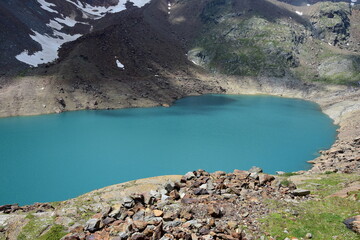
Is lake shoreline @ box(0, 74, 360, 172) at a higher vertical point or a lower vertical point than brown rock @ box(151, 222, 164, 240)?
lower

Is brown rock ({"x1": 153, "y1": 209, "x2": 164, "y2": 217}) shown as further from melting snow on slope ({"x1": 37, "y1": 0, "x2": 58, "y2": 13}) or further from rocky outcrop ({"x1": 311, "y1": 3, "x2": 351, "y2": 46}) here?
rocky outcrop ({"x1": 311, "y1": 3, "x2": 351, "y2": 46})

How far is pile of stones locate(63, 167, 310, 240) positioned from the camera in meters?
12.8

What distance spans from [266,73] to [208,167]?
11213 centimetres

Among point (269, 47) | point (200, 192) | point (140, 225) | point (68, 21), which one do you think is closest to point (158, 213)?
point (140, 225)

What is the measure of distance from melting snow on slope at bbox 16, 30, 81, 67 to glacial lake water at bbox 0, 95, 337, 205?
121 feet

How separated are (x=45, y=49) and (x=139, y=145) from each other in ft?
281

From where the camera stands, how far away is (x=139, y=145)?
189 ft

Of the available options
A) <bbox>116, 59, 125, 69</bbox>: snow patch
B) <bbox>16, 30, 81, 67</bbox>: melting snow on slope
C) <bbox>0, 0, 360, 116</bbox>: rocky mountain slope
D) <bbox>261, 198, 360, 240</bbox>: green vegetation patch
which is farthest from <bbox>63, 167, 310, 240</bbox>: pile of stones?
<bbox>116, 59, 125, 69</bbox>: snow patch

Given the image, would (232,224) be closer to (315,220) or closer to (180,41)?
(315,220)

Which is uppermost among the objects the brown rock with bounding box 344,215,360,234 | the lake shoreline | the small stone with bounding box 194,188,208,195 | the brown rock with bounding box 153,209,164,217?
the brown rock with bounding box 344,215,360,234

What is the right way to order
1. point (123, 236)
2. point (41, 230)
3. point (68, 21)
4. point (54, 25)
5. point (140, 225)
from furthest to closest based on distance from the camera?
point (68, 21), point (54, 25), point (41, 230), point (140, 225), point (123, 236)

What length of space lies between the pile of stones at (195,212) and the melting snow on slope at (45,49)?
106 meters

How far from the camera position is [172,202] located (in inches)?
651

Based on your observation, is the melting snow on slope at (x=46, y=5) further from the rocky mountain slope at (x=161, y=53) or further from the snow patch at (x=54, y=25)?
the snow patch at (x=54, y=25)
